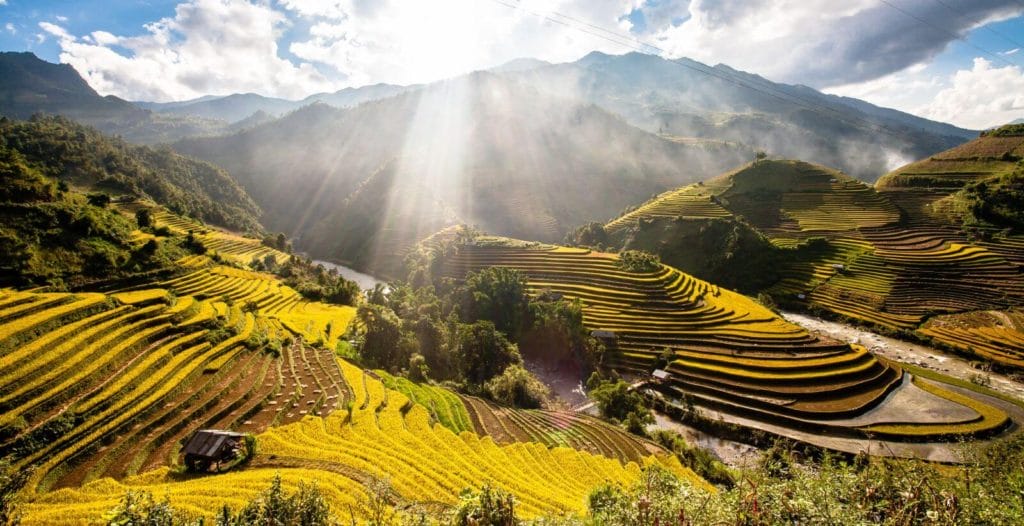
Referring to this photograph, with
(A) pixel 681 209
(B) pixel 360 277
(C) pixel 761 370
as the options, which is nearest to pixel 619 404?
(C) pixel 761 370

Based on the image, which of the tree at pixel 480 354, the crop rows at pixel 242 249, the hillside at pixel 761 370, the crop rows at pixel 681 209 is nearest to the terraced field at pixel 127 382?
the tree at pixel 480 354

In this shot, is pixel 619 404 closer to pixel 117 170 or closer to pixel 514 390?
pixel 514 390

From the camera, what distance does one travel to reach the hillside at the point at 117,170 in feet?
266

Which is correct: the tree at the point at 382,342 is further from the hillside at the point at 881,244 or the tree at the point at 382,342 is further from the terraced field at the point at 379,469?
Answer: the hillside at the point at 881,244

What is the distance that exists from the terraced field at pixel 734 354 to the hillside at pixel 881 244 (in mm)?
17785

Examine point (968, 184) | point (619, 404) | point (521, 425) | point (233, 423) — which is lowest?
point (619, 404)

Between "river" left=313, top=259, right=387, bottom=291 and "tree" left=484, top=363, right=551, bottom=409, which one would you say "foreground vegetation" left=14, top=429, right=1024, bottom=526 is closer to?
"tree" left=484, top=363, right=551, bottom=409

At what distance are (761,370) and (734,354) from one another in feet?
10.7

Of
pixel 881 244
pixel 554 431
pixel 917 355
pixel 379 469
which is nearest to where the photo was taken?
pixel 379 469

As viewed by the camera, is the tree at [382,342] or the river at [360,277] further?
the river at [360,277]

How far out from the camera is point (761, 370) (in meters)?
38.9

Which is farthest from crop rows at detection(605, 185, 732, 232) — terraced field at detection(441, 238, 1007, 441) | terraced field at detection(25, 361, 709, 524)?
terraced field at detection(25, 361, 709, 524)

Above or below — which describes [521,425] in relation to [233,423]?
below

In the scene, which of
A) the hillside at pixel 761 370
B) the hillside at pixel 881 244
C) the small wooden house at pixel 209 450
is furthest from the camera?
the hillside at pixel 881 244
